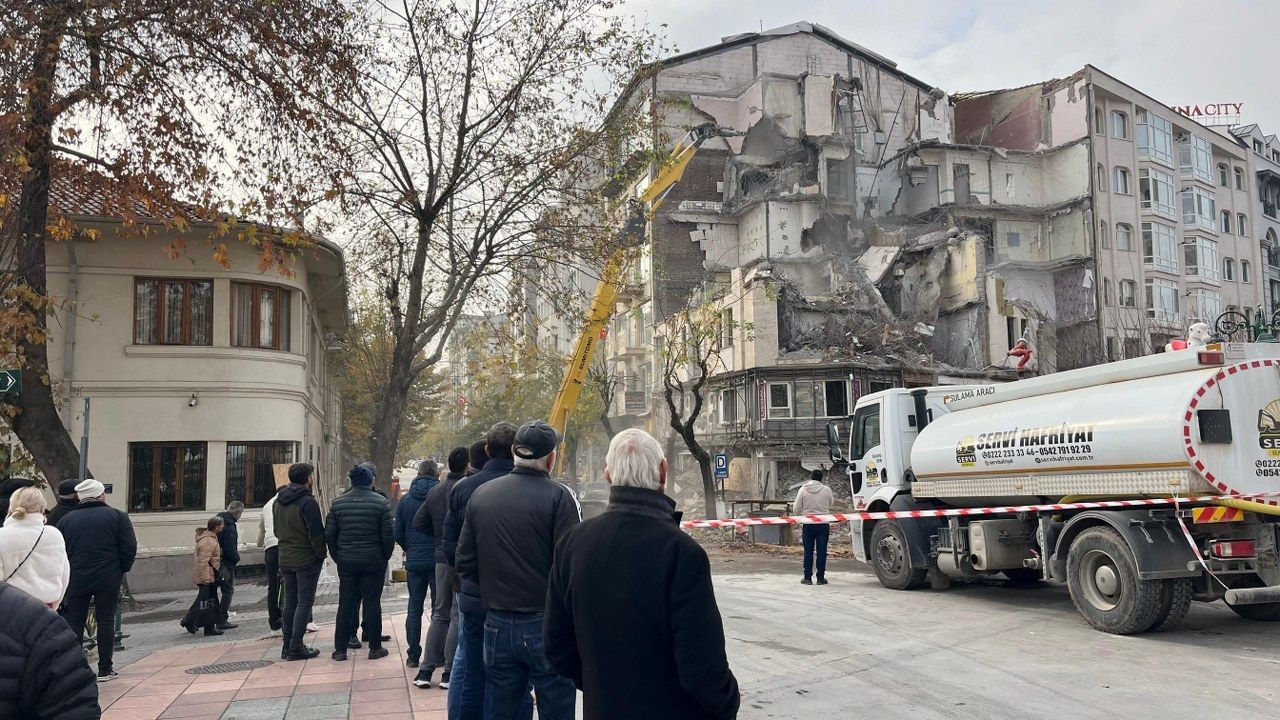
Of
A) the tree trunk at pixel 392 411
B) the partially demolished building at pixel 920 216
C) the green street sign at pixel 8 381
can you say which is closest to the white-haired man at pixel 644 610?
the green street sign at pixel 8 381

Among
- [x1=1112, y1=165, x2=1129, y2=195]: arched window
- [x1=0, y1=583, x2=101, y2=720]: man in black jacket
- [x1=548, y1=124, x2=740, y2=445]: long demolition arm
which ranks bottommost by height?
[x1=0, y1=583, x2=101, y2=720]: man in black jacket

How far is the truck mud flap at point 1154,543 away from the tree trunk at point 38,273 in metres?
12.2

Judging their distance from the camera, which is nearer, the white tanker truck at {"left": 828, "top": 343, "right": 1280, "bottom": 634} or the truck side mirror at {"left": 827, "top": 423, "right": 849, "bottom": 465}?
the white tanker truck at {"left": 828, "top": 343, "right": 1280, "bottom": 634}

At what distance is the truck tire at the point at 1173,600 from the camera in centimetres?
964

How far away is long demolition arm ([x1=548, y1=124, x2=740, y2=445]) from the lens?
1841 cm

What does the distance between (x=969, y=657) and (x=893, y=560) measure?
5.35 m

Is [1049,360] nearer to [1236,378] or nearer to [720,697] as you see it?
[1236,378]

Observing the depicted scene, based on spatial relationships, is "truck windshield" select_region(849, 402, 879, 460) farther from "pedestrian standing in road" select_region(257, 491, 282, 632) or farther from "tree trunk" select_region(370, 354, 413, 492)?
"pedestrian standing in road" select_region(257, 491, 282, 632)

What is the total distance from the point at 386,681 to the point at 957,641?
18.3 feet

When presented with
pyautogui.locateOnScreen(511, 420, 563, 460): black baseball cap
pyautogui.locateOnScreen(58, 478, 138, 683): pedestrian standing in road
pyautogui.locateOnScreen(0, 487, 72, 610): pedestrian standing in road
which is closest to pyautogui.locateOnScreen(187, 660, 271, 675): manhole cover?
pyautogui.locateOnScreen(58, 478, 138, 683): pedestrian standing in road

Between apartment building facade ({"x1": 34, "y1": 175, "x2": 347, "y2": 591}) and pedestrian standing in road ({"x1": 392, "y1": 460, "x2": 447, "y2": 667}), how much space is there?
37.0 ft

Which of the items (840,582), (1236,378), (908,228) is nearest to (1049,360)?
(908,228)

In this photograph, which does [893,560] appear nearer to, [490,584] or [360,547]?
[360,547]

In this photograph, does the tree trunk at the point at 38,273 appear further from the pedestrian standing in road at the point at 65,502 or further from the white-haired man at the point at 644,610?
the white-haired man at the point at 644,610
